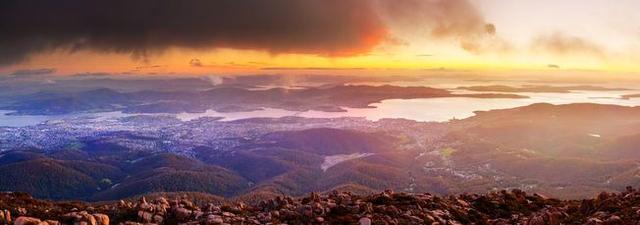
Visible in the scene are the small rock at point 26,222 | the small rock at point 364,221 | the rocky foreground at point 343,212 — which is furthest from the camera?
the small rock at point 364,221

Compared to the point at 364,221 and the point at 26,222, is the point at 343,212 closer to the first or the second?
the point at 364,221

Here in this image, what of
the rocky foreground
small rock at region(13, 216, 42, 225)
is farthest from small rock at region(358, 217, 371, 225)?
small rock at region(13, 216, 42, 225)

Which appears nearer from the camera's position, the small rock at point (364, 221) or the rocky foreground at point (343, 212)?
the rocky foreground at point (343, 212)

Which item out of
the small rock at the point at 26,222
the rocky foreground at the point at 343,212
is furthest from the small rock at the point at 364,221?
the small rock at the point at 26,222

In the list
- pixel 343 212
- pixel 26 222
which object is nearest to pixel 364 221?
pixel 343 212

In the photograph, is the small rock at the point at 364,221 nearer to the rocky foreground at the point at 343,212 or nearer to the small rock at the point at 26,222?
the rocky foreground at the point at 343,212

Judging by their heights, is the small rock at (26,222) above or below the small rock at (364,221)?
above

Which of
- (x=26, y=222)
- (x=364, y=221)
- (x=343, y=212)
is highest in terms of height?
(x=26, y=222)

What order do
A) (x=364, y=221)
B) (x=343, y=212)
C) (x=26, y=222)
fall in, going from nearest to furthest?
(x=26, y=222), (x=364, y=221), (x=343, y=212)
